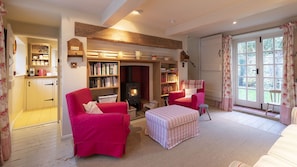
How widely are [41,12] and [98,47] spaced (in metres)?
1.07

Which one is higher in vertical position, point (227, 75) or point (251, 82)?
point (227, 75)

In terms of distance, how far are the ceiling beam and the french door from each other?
12.2 ft

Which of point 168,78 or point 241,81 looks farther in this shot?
point 241,81

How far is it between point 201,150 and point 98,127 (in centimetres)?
149

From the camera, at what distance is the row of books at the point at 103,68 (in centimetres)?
295

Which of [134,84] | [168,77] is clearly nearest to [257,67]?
[168,77]

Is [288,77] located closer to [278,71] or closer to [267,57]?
[278,71]

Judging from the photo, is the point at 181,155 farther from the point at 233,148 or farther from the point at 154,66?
the point at 154,66

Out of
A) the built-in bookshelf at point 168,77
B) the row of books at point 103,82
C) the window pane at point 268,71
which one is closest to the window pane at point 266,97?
the window pane at point 268,71

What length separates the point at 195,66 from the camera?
17.2 ft

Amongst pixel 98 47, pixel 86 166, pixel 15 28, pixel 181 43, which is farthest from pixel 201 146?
pixel 15 28

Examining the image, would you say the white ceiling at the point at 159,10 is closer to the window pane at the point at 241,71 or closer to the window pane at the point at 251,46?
the window pane at the point at 251,46

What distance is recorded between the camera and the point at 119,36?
3176 millimetres

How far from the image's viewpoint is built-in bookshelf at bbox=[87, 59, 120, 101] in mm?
2932
